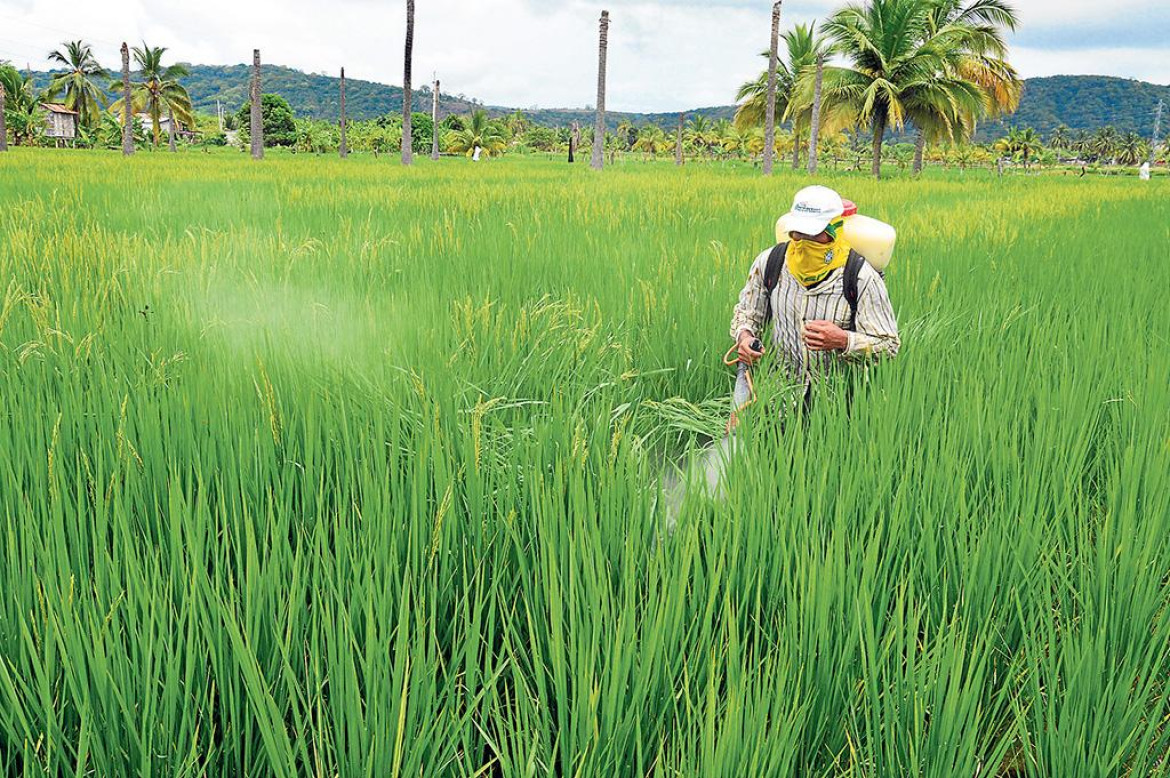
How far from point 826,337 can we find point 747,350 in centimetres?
23

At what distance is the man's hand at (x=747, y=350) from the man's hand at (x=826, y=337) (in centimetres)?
15

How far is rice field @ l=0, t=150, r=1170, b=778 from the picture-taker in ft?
2.73

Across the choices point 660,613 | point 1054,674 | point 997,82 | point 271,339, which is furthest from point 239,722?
point 997,82

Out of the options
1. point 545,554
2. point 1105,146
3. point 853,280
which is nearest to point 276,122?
point 853,280

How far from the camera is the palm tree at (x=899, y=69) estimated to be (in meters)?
19.0

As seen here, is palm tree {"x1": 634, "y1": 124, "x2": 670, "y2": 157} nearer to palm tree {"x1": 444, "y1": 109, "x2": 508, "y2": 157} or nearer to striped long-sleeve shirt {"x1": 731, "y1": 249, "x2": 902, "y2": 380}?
palm tree {"x1": 444, "y1": 109, "x2": 508, "y2": 157}

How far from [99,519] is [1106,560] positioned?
4.54 ft

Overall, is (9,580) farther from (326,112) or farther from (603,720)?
(326,112)

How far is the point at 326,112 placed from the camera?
132750 mm

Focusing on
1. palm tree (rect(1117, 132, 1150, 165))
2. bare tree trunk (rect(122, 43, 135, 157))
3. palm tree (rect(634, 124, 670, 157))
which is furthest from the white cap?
palm tree (rect(1117, 132, 1150, 165))

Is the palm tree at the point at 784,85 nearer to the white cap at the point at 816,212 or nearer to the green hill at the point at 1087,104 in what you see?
the white cap at the point at 816,212

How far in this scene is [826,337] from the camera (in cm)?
221

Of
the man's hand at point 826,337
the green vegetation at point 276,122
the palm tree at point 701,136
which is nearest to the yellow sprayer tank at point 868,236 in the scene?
the man's hand at point 826,337

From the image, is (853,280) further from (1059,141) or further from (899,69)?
(1059,141)
